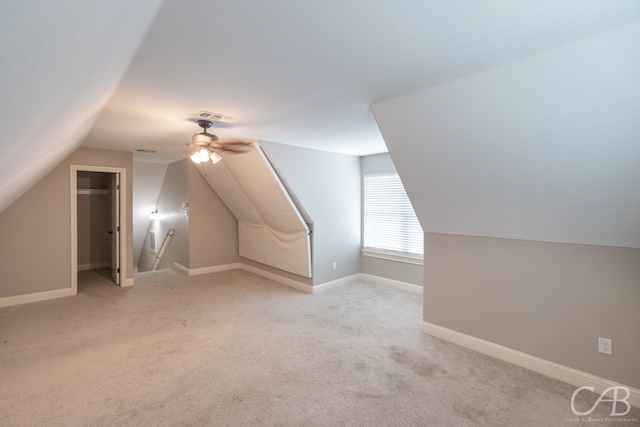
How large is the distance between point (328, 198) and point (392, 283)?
1.77 metres

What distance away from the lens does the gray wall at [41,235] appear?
3.98 metres

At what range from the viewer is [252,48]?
1670mm

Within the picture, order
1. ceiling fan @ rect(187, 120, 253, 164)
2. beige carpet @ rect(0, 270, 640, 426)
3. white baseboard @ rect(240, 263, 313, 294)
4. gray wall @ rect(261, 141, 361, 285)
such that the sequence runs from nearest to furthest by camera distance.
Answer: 1. beige carpet @ rect(0, 270, 640, 426)
2. ceiling fan @ rect(187, 120, 253, 164)
3. gray wall @ rect(261, 141, 361, 285)
4. white baseboard @ rect(240, 263, 313, 294)

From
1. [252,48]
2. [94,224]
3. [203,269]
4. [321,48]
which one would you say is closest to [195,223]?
[203,269]

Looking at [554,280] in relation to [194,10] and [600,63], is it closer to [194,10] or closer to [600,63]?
[600,63]

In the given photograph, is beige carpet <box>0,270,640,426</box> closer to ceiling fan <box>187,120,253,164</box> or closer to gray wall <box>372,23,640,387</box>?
gray wall <box>372,23,640,387</box>

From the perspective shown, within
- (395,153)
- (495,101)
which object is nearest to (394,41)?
(495,101)

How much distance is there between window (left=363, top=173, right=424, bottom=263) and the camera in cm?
463

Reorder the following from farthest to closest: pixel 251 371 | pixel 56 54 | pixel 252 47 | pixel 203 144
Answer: pixel 203 144
pixel 251 371
pixel 252 47
pixel 56 54

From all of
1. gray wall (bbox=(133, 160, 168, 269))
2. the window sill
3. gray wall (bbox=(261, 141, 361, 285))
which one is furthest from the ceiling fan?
gray wall (bbox=(133, 160, 168, 269))

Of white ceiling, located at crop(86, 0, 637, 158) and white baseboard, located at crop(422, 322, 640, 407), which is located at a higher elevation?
white ceiling, located at crop(86, 0, 637, 158)

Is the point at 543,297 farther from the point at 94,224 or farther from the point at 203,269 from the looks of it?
the point at 94,224

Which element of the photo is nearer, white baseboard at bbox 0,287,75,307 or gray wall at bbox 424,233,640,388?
gray wall at bbox 424,233,640,388

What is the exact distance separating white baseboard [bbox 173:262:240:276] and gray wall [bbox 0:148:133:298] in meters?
1.79
